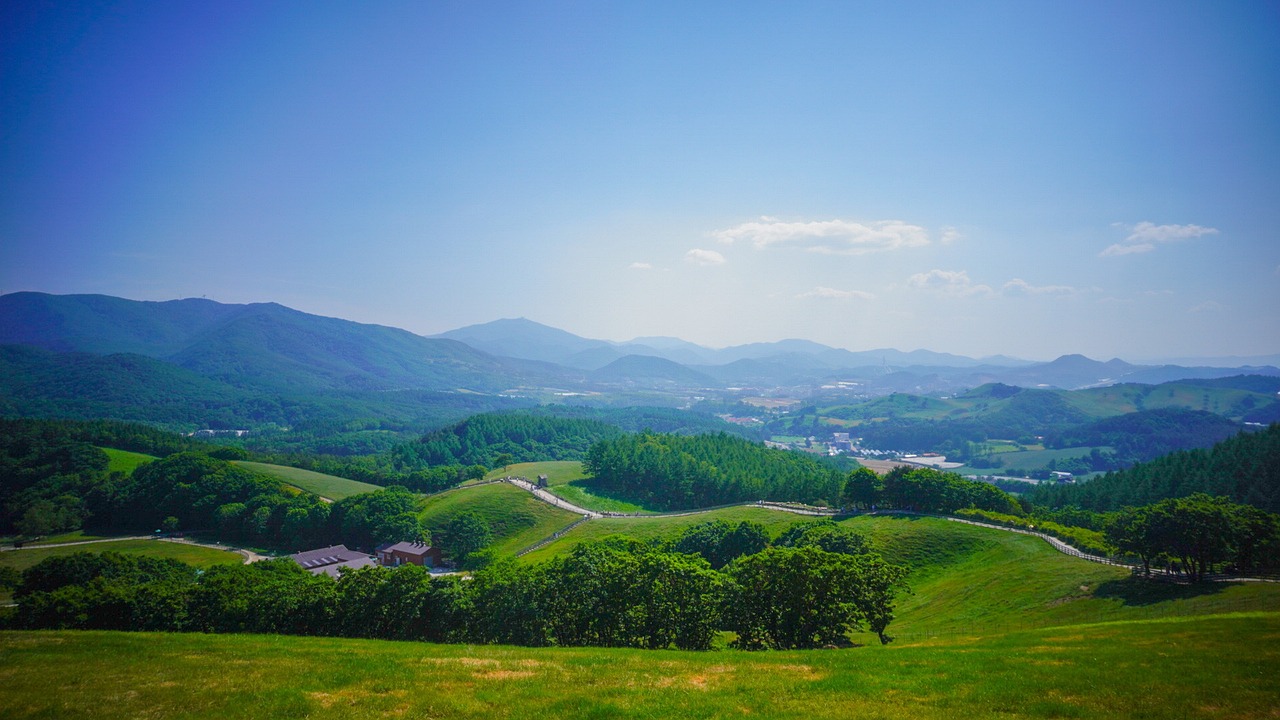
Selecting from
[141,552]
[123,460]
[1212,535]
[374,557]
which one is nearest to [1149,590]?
[1212,535]

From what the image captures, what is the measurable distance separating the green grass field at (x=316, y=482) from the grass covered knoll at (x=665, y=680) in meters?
113

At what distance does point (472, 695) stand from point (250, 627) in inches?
1118

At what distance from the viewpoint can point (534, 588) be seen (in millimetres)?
39312

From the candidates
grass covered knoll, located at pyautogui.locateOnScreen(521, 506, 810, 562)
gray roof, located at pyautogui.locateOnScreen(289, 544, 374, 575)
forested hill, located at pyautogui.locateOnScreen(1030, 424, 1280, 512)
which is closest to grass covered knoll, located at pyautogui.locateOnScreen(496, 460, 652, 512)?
grass covered knoll, located at pyautogui.locateOnScreen(521, 506, 810, 562)

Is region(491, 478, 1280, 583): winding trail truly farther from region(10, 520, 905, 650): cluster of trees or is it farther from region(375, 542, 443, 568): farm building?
region(10, 520, 905, 650): cluster of trees

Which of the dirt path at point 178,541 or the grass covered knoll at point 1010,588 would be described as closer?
the grass covered knoll at point 1010,588

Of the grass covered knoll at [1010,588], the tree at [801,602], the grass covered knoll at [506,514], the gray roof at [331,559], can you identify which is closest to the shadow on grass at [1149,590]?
the grass covered knoll at [1010,588]

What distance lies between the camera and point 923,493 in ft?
297

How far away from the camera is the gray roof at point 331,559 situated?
84.6 metres

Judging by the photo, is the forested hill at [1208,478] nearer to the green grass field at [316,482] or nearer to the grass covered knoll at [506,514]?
the grass covered knoll at [506,514]

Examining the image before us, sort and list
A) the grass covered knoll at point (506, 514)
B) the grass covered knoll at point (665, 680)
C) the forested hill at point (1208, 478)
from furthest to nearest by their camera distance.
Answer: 1. the grass covered knoll at point (506, 514)
2. the forested hill at point (1208, 478)
3. the grass covered knoll at point (665, 680)

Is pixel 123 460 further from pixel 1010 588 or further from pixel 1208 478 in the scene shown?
pixel 1208 478

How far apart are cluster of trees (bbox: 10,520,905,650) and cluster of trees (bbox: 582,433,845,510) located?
7122 centimetres

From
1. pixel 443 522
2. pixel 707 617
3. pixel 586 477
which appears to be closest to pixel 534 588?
pixel 707 617
